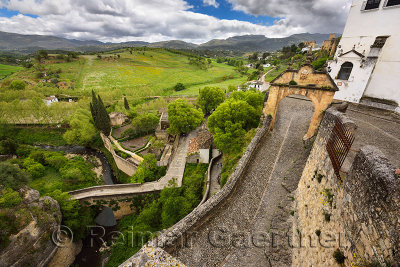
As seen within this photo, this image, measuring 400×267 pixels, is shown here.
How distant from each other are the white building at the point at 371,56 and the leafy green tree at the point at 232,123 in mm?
9854

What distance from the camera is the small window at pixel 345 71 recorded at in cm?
1763

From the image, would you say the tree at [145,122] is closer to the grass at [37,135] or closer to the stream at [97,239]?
the stream at [97,239]

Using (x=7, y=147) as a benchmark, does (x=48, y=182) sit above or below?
below

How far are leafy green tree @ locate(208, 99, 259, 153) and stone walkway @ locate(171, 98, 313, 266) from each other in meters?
3.78

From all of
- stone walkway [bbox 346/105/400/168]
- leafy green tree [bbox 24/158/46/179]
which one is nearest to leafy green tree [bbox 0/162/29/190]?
leafy green tree [bbox 24/158/46/179]

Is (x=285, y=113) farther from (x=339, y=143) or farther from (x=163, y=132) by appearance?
(x=163, y=132)

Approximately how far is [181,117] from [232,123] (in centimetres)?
1435

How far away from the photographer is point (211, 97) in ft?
134

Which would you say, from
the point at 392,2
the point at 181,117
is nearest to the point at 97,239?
the point at 181,117

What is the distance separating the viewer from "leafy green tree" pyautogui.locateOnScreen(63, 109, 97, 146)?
34750 millimetres

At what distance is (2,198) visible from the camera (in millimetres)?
15734

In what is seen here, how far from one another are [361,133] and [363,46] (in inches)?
475

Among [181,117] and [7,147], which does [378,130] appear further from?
[7,147]

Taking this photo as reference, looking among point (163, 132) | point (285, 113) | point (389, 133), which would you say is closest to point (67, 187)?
point (163, 132)
